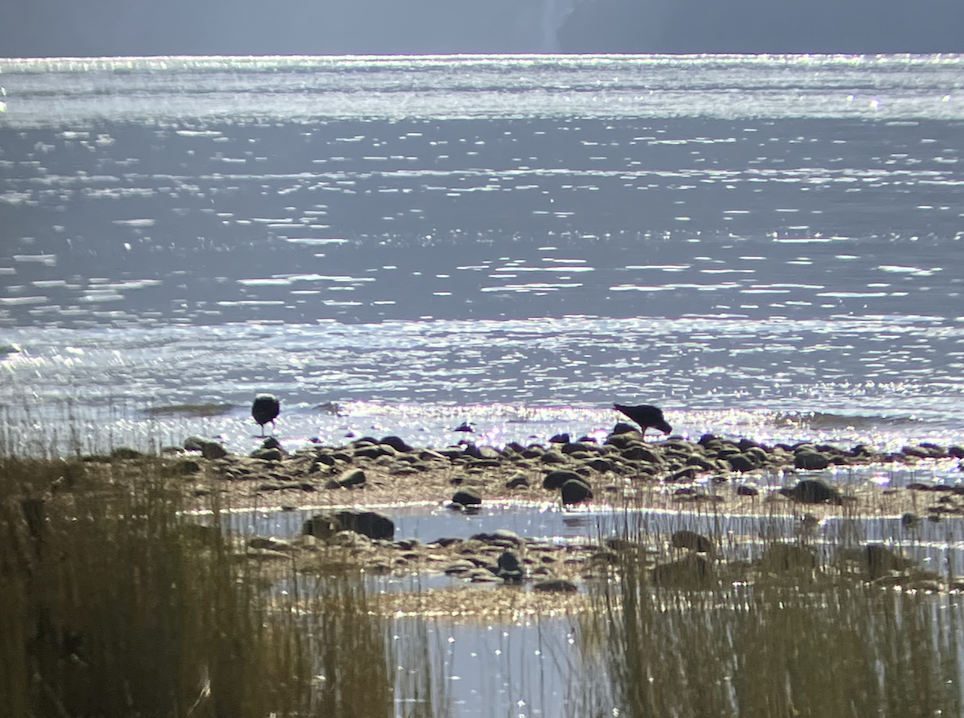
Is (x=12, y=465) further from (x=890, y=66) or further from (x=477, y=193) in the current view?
(x=890, y=66)

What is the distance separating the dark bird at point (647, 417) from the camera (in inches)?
664

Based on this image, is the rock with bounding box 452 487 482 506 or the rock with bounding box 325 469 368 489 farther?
the rock with bounding box 325 469 368 489

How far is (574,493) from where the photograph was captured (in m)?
13.0

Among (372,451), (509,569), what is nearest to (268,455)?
(372,451)

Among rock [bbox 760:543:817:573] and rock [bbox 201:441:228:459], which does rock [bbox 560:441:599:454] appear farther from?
rock [bbox 760:543:817:573]

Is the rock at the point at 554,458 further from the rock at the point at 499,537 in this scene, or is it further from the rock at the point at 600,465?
the rock at the point at 499,537

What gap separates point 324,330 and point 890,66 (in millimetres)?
167800

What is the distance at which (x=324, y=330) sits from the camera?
25.1m

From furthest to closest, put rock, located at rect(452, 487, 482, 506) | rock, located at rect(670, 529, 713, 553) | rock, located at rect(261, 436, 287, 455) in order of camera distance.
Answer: rock, located at rect(261, 436, 287, 455), rock, located at rect(452, 487, 482, 506), rock, located at rect(670, 529, 713, 553)

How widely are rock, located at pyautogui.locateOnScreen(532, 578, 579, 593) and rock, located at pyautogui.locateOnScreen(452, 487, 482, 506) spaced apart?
10.3 feet

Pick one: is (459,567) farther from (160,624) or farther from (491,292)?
(491,292)

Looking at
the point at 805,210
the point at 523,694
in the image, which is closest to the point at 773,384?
the point at 523,694

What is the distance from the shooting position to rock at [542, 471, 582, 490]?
1355cm

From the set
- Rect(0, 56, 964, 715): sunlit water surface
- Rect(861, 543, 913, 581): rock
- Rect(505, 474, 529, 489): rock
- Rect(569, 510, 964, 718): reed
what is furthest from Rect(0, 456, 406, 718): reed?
Rect(505, 474, 529, 489): rock
